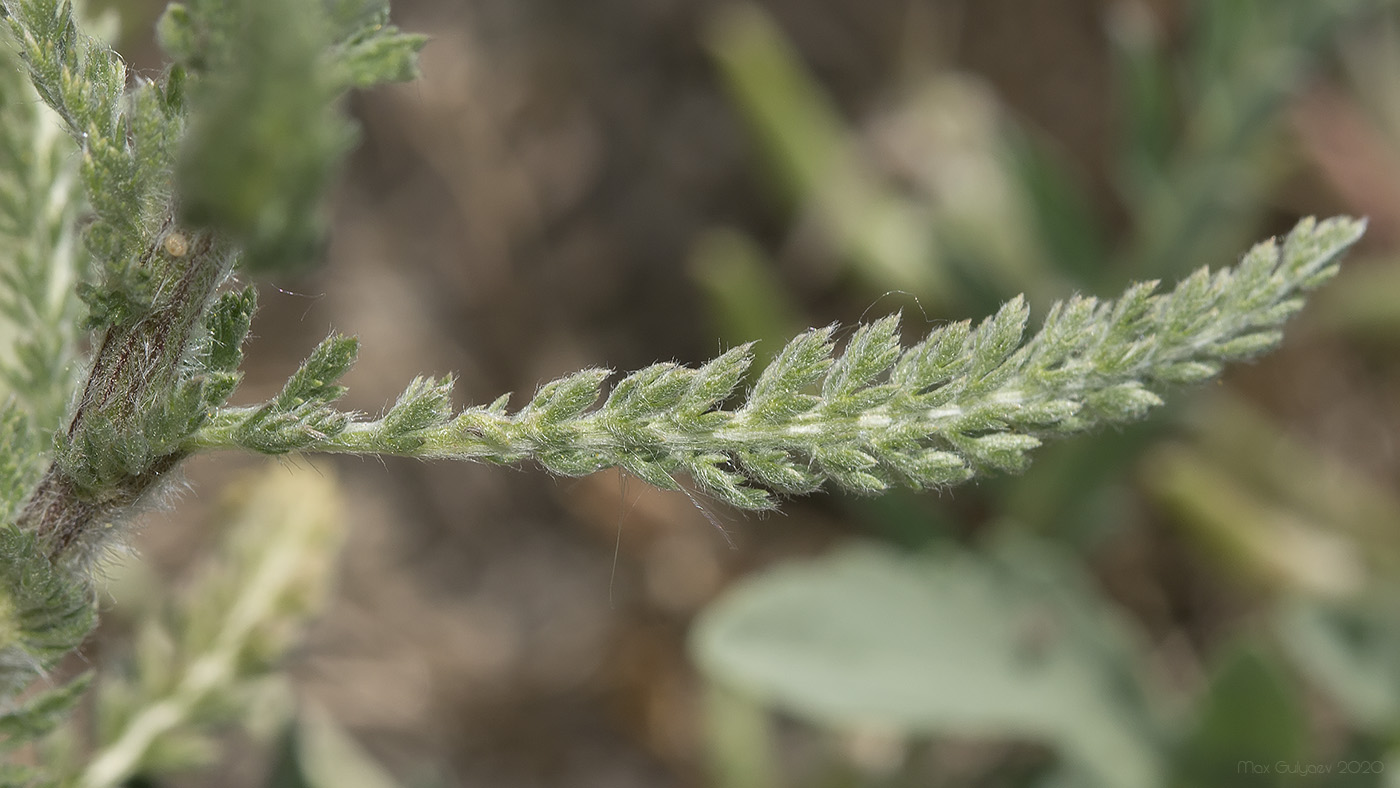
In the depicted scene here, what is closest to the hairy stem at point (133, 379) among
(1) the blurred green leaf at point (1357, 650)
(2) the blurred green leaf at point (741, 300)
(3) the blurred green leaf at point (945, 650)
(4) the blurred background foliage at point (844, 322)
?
(3) the blurred green leaf at point (945, 650)

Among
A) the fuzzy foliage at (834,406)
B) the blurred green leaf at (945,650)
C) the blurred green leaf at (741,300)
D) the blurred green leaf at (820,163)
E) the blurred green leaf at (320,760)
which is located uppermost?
the blurred green leaf at (820,163)

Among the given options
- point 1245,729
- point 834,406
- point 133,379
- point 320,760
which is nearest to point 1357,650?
point 1245,729

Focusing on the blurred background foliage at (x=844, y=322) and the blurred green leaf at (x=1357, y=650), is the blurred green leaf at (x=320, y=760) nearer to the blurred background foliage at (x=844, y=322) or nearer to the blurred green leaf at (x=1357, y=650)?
the blurred background foliage at (x=844, y=322)

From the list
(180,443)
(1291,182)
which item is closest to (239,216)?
(180,443)

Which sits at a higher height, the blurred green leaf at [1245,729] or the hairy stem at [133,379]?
the blurred green leaf at [1245,729]

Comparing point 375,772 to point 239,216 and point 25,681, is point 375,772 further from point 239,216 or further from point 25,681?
point 239,216

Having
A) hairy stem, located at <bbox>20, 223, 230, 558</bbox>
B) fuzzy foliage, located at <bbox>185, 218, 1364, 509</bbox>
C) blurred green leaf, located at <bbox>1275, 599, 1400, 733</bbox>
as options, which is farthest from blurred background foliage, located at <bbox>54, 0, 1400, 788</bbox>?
hairy stem, located at <bbox>20, 223, 230, 558</bbox>

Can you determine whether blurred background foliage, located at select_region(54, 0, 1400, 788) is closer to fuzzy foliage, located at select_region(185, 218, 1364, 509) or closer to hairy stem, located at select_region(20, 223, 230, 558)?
fuzzy foliage, located at select_region(185, 218, 1364, 509)
